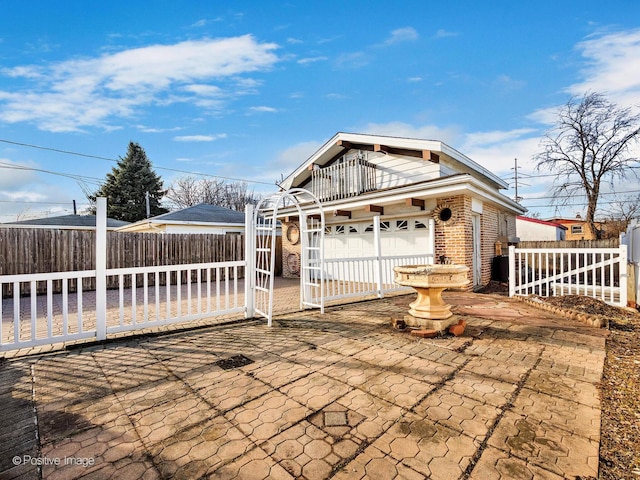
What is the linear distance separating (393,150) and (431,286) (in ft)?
22.5

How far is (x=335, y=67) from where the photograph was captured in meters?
8.80

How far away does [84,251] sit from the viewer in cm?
920

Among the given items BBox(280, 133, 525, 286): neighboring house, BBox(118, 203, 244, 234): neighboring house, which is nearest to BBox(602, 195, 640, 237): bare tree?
BBox(280, 133, 525, 286): neighboring house

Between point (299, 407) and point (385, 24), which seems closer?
point (299, 407)

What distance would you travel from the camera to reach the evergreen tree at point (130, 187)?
24.3m

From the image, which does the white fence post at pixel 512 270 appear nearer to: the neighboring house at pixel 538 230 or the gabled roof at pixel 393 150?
the gabled roof at pixel 393 150

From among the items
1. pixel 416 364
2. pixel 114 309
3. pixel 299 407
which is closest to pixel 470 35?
pixel 416 364

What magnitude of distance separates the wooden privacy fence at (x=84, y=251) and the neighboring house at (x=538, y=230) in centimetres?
2553

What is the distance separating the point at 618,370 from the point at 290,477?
130 inches

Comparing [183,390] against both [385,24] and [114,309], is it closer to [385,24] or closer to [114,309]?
[114,309]

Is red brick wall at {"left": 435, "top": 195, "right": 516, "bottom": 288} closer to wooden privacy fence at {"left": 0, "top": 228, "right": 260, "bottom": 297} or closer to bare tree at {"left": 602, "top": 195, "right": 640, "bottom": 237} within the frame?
wooden privacy fence at {"left": 0, "top": 228, "right": 260, "bottom": 297}

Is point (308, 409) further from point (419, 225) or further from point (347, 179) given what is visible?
point (347, 179)

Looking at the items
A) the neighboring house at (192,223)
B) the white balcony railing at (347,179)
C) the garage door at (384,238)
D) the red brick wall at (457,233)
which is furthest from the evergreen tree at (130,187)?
the red brick wall at (457,233)

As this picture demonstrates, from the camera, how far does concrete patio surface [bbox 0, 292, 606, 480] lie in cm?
158
